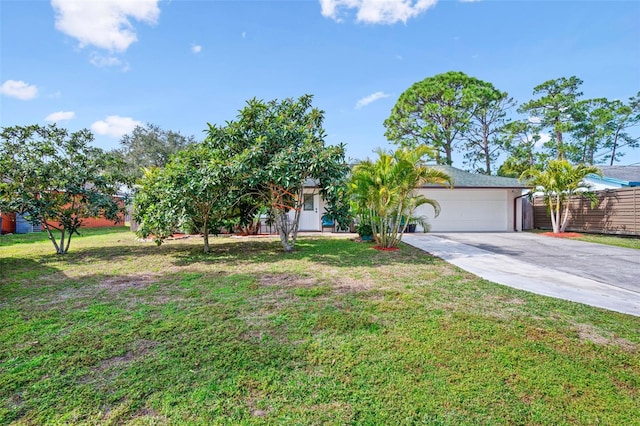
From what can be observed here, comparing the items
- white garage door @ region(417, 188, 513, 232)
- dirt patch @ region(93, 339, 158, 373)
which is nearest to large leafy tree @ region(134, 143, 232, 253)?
dirt patch @ region(93, 339, 158, 373)

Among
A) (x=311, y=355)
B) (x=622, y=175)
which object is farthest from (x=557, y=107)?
(x=311, y=355)

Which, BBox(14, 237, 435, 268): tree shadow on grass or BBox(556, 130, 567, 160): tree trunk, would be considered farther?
BBox(556, 130, 567, 160): tree trunk

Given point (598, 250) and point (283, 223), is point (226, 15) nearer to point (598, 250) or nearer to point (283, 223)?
point (283, 223)

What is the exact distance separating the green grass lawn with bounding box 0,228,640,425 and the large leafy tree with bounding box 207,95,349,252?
308 centimetres

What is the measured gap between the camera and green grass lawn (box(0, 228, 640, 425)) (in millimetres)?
2070

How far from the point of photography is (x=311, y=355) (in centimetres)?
279

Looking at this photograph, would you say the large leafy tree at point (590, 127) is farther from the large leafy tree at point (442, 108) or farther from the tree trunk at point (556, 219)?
the tree trunk at point (556, 219)

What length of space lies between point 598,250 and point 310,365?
35.0 feet

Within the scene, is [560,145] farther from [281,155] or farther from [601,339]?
[601,339]

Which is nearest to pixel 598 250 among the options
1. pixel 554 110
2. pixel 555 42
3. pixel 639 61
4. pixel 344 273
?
pixel 344 273

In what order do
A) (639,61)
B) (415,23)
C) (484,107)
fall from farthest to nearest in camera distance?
(484,107) → (639,61) → (415,23)

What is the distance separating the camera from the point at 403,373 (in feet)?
8.18

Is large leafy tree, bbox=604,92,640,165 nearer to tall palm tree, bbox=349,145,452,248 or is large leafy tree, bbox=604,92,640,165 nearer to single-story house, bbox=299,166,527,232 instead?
Result: single-story house, bbox=299,166,527,232

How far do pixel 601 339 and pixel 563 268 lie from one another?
4.25 meters
